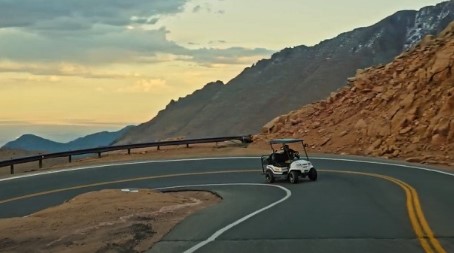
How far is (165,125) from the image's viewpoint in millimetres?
177625

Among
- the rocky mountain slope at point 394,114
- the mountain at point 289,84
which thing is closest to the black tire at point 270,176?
the rocky mountain slope at point 394,114

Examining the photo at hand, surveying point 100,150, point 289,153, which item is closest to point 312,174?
point 289,153

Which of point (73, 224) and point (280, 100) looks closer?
point (73, 224)

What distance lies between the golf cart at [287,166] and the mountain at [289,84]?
103m

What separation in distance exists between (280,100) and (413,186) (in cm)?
12733

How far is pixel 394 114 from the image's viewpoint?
50.2m

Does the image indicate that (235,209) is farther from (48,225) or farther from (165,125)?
(165,125)

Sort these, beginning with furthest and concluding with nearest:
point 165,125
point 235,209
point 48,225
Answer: point 165,125
point 235,209
point 48,225

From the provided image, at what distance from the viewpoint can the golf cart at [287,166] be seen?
30344 mm

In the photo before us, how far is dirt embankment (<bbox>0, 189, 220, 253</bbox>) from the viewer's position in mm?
A: 13679

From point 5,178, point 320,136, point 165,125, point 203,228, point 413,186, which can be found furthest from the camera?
point 165,125

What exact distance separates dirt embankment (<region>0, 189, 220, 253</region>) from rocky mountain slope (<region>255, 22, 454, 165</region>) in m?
23.1

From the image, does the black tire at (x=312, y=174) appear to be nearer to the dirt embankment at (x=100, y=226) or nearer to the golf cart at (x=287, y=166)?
the golf cart at (x=287, y=166)

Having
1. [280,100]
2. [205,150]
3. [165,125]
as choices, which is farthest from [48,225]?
[165,125]
